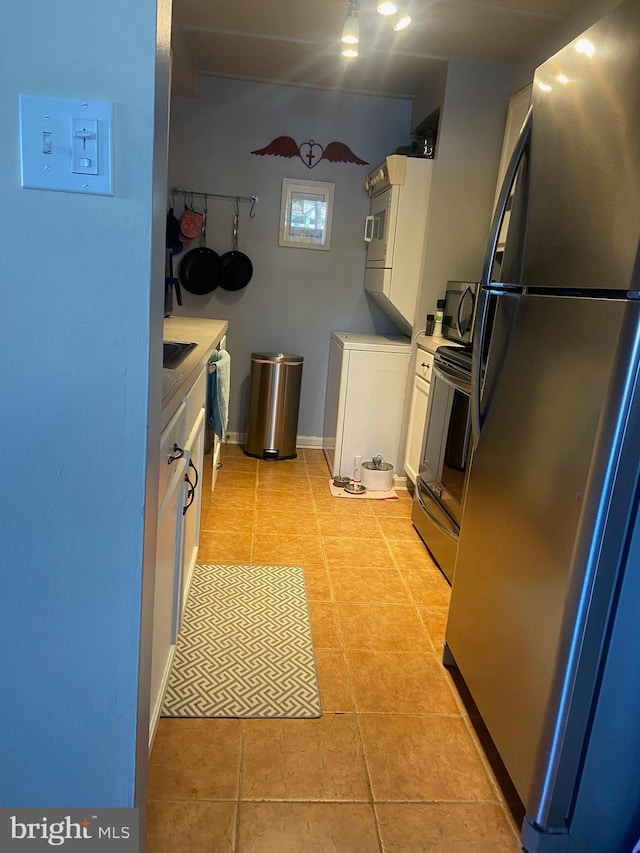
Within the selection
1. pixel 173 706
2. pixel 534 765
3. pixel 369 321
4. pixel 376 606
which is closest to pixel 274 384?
pixel 369 321

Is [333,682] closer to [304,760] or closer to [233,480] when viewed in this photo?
[304,760]

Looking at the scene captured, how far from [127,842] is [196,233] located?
354cm

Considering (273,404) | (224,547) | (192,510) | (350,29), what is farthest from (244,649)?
(350,29)

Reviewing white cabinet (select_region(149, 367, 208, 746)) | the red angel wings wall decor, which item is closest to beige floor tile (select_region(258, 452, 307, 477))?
white cabinet (select_region(149, 367, 208, 746))

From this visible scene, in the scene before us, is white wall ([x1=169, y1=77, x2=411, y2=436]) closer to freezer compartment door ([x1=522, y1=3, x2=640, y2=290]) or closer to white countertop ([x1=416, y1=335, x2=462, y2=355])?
white countertop ([x1=416, y1=335, x2=462, y2=355])

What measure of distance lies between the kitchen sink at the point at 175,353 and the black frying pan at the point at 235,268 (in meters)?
2.14

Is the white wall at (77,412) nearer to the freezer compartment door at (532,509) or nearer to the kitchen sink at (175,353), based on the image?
the kitchen sink at (175,353)

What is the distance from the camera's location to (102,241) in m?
0.86

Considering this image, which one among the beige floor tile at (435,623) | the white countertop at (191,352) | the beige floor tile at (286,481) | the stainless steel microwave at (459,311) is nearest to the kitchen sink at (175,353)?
the white countertop at (191,352)

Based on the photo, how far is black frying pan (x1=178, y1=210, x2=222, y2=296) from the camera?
4.07m

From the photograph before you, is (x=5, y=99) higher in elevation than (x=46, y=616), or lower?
higher

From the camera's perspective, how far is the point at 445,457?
8.44ft

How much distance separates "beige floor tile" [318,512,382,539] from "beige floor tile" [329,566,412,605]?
37 centimetres

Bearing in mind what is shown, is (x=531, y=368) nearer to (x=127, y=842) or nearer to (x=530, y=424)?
(x=530, y=424)
